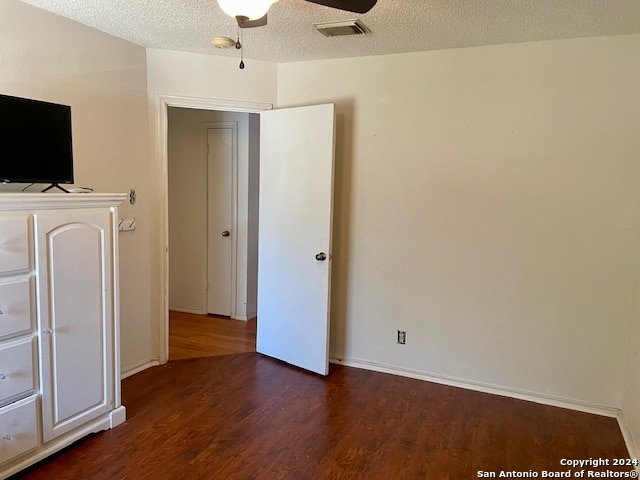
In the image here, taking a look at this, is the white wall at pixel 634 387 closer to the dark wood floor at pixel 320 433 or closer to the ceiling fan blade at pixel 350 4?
the dark wood floor at pixel 320 433

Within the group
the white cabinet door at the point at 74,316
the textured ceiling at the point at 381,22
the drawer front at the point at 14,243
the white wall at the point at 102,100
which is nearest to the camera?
the drawer front at the point at 14,243

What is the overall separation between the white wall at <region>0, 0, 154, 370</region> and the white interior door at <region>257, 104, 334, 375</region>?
894mm

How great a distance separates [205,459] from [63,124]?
1.89 m

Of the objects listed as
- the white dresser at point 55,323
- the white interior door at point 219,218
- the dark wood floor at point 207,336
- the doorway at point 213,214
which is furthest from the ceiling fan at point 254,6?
the white interior door at point 219,218

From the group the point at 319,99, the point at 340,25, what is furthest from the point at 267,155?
the point at 340,25

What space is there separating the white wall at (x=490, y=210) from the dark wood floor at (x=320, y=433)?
32 cm

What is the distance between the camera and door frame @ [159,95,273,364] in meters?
3.35

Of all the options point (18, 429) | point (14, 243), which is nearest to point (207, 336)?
point (18, 429)

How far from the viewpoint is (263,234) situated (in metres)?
3.68

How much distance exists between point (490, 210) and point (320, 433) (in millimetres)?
1770

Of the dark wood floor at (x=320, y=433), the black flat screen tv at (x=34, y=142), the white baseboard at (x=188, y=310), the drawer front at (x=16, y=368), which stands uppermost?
the black flat screen tv at (x=34, y=142)

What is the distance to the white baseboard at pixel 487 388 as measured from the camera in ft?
9.48

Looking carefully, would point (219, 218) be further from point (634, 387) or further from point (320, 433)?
point (634, 387)

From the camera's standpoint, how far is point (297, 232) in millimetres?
3457
